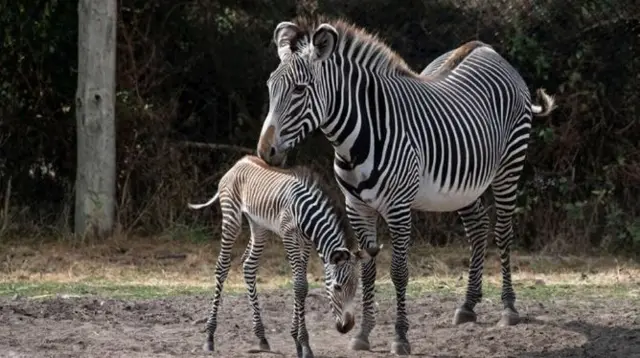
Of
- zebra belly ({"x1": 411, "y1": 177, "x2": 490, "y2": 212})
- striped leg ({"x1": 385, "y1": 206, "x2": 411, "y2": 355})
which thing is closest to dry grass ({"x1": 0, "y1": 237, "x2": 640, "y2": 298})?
zebra belly ({"x1": 411, "y1": 177, "x2": 490, "y2": 212})

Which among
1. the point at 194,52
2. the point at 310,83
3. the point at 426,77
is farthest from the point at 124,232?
the point at 310,83

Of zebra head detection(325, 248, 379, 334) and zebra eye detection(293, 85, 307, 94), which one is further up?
zebra eye detection(293, 85, 307, 94)

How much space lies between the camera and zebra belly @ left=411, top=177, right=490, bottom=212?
8156 mm

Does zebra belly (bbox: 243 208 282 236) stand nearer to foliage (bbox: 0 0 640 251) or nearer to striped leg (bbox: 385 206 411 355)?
striped leg (bbox: 385 206 411 355)

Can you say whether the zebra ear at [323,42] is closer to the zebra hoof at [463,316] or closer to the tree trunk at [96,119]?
the zebra hoof at [463,316]

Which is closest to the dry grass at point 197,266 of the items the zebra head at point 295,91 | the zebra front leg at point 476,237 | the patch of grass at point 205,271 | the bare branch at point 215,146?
the patch of grass at point 205,271

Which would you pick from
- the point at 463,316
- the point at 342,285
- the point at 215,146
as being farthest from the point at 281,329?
the point at 215,146

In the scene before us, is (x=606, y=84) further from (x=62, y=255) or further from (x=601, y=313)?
(x=62, y=255)

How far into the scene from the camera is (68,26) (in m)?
13.8

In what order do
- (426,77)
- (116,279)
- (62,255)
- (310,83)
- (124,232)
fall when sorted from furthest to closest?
(124,232), (62,255), (116,279), (426,77), (310,83)

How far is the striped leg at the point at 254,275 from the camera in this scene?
7.93 meters

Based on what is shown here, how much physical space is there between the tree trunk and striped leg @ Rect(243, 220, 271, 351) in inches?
204

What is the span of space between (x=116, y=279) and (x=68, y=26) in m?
3.61

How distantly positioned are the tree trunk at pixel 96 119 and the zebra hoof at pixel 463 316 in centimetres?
538
